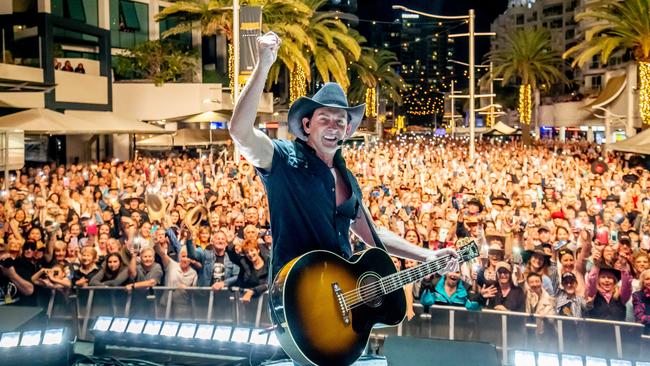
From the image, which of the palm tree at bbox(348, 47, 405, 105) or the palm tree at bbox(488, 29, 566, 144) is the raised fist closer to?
the palm tree at bbox(488, 29, 566, 144)

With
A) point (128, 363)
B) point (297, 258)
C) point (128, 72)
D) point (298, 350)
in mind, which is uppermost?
point (128, 72)

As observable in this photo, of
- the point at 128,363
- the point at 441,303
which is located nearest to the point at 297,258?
the point at 128,363

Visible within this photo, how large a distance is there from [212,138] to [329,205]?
87.9 feet

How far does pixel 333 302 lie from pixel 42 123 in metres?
18.8

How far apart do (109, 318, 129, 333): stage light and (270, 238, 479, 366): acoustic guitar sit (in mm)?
3498

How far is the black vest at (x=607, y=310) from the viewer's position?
7.50 m

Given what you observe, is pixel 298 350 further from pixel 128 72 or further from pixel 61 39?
pixel 128 72

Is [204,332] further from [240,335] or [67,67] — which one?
[67,67]

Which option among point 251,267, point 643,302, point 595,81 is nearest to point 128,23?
point 251,267

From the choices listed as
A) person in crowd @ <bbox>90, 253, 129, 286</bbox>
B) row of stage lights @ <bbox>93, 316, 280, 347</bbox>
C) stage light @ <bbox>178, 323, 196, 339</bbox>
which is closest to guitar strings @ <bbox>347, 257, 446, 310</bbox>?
row of stage lights @ <bbox>93, 316, 280, 347</bbox>

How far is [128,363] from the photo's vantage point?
20.1 ft

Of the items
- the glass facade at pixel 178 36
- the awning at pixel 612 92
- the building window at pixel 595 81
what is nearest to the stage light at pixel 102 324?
the awning at pixel 612 92

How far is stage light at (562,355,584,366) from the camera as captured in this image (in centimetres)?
547

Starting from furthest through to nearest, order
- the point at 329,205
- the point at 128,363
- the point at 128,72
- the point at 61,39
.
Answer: the point at 128,72 < the point at 61,39 < the point at 128,363 < the point at 329,205
